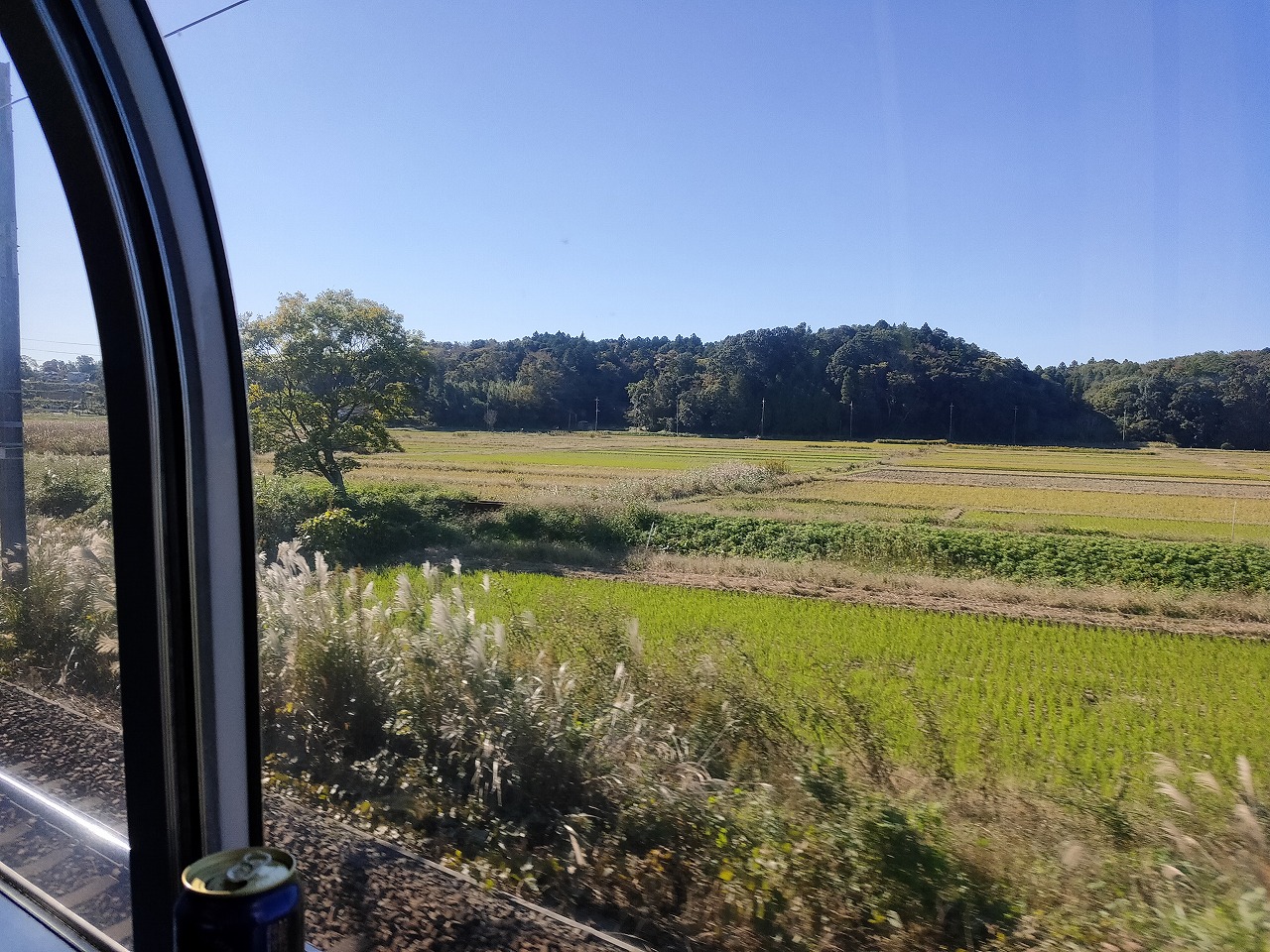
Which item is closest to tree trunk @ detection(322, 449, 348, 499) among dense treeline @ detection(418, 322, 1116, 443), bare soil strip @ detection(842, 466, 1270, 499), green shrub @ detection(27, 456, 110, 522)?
dense treeline @ detection(418, 322, 1116, 443)

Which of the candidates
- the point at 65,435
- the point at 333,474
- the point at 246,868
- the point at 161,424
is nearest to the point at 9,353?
the point at 65,435

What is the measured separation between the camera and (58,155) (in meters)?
1.81

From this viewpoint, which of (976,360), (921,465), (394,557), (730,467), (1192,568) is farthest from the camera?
(394,557)

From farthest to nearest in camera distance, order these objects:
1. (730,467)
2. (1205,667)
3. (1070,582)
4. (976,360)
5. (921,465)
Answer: (730,467), (921,465), (976,360), (1070,582), (1205,667)

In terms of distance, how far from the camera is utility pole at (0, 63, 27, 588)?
216 centimetres

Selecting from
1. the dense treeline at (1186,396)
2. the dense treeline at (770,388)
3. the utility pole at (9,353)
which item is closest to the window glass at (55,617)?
the utility pole at (9,353)

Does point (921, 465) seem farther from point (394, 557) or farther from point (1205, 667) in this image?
point (394, 557)

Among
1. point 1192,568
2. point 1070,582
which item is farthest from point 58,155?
point 1192,568

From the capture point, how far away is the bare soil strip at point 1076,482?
5.27 feet

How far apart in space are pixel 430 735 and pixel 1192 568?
6.70ft

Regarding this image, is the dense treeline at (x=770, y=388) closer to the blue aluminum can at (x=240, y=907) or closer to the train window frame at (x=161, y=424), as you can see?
the train window frame at (x=161, y=424)

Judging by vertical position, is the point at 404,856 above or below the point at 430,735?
below

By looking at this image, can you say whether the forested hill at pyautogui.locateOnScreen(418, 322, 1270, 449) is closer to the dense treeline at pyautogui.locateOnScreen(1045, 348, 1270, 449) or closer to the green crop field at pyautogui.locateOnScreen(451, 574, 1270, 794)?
the dense treeline at pyautogui.locateOnScreen(1045, 348, 1270, 449)

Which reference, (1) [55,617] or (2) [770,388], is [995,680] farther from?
(1) [55,617]
